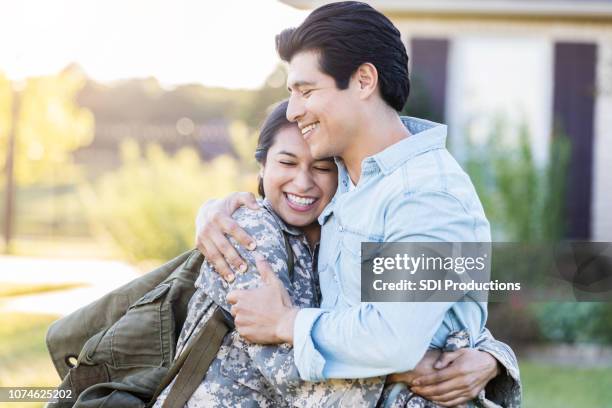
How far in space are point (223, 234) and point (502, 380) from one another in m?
0.99

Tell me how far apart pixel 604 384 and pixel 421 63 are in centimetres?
500

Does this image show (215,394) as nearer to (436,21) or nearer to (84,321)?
(84,321)

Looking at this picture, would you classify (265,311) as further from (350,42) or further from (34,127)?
(34,127)

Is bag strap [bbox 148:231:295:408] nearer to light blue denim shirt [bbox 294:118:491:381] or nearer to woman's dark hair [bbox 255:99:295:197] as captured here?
light blue denim shirt [bbox 294:118:491:381]

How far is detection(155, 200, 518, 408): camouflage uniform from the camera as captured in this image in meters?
2.54

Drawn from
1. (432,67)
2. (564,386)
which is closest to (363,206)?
(564,386)

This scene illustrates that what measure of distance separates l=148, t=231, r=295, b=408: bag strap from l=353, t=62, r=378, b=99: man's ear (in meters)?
0.85

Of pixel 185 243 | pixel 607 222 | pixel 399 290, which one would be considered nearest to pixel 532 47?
pixel 607 222

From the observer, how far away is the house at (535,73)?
35.9 feet

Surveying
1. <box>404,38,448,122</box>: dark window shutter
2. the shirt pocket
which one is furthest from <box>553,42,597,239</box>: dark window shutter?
the shirt pocket

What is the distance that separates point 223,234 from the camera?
9.31 feet

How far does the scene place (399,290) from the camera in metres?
2.41

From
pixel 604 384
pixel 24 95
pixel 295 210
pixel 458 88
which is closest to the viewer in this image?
pixel 295 210

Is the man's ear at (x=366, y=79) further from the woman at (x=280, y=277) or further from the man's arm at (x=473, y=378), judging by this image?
the man's arm at (x=473, y=378)
